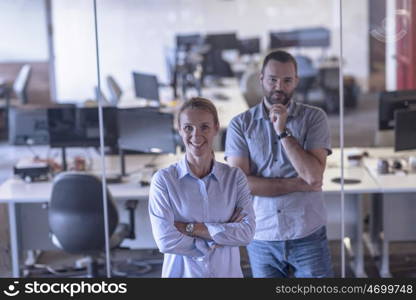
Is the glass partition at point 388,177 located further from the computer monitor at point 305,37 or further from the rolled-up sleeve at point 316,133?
the computer monitor at point 305,37

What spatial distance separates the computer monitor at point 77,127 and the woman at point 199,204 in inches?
104

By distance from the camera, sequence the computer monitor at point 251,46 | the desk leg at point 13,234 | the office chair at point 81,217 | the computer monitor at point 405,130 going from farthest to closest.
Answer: the computer monitor at point 251,46 < the computer monitor at point 405,130 < the desk leg at point 13,234 < the office chair at point 81,217

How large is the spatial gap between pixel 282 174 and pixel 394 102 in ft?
9.03

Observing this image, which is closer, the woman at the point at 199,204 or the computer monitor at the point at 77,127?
the woman at the point at 199,204

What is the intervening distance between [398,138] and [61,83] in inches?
295

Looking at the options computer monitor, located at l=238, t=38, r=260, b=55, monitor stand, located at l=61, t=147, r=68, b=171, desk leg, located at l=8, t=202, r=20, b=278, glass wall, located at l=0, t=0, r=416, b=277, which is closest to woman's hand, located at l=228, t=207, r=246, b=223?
glass wall, located at l=0, t=0, r=416, b=277

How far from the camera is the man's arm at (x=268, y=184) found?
151 inches

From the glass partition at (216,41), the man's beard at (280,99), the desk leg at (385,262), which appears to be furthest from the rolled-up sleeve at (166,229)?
the glass partition at (216,41)

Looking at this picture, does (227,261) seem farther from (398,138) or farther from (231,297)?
(398,138)

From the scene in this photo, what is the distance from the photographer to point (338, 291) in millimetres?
3750

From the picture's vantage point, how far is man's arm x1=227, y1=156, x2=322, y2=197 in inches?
151

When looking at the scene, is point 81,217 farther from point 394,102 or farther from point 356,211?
point 394,102

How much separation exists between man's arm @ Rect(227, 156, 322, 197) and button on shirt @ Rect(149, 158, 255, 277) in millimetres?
374

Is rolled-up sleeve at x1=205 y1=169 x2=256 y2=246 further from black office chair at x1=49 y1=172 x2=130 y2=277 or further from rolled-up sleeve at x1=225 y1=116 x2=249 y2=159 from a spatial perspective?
black office chair at x1=49 y1=172 x2=130 y2=277
